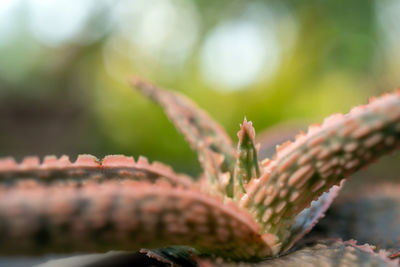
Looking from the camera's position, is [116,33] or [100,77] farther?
[116,33]

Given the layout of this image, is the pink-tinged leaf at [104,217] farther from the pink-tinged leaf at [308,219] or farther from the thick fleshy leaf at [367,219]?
the thick fleshy leaf at [367,219]

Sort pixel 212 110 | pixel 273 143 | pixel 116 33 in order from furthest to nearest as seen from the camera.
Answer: pixel 116 33, pixel 212 110, pixel 273 143

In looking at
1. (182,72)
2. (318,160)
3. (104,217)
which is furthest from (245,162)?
(182,72)

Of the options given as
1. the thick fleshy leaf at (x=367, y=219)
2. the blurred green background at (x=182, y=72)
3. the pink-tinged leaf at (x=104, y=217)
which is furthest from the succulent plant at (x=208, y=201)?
the blurred green background at (x=182, y=72)

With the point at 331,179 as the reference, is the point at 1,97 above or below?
above

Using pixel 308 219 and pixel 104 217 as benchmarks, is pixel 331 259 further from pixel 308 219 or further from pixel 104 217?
pixel 104 217

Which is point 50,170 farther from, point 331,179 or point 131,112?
point 131,112

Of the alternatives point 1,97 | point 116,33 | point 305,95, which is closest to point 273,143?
point 305,95

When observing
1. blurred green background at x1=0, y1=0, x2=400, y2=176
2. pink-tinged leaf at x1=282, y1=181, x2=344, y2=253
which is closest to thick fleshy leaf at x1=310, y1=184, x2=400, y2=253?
pink-tinged leaf at x1=282, y1=181, x2=344, y2=253
